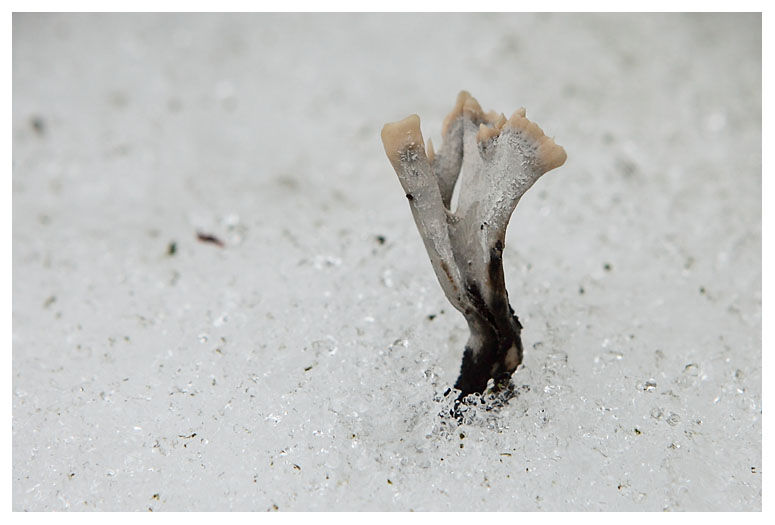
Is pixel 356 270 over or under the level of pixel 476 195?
under

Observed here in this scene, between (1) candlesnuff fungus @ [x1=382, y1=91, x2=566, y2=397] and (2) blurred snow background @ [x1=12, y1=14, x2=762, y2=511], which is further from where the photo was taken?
(2) blurred snow background @ [x1=12, y1=14, x2=762, y2=511]

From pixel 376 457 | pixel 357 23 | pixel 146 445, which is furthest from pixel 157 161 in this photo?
pixel 376 457

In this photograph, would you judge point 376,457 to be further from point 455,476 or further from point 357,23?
point 357,23

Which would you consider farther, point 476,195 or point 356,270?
point 356,270

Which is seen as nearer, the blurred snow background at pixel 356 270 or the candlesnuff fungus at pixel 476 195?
the candlesnuff fungus at pixel 476 195
